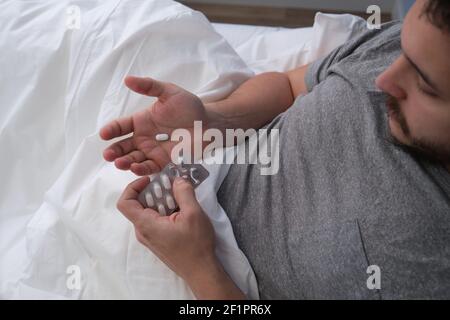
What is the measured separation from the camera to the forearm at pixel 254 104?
2.53ft

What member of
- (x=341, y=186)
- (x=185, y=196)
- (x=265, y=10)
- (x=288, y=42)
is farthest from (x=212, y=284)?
(x=265, y=10)

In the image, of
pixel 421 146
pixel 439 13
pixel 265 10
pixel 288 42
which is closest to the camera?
pixel 439 13

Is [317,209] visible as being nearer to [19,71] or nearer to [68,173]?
[68,173]

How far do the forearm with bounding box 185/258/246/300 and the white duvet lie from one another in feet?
0.10

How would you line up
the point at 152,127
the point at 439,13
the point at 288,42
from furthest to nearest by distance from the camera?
1. the point at 288,42
2. the point at 152,127
3. the point at 439,13

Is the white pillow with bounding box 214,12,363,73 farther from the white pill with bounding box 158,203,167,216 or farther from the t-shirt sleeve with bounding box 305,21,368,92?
the white pill with bounding box 158,203,167,216

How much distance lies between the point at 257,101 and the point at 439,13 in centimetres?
37

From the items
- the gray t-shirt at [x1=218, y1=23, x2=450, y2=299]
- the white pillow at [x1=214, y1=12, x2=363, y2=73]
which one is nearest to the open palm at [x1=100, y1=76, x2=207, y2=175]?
the gray t-shirt at [x1=218, y1=23, x2=450, y2=299]

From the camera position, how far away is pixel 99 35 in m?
0.79

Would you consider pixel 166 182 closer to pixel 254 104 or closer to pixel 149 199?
pixel 149 199

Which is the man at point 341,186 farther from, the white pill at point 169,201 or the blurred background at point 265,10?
the blurred background at point 265,10

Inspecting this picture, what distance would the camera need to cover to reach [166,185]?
2.11 ft

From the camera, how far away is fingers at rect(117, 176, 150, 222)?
0.62 metres
